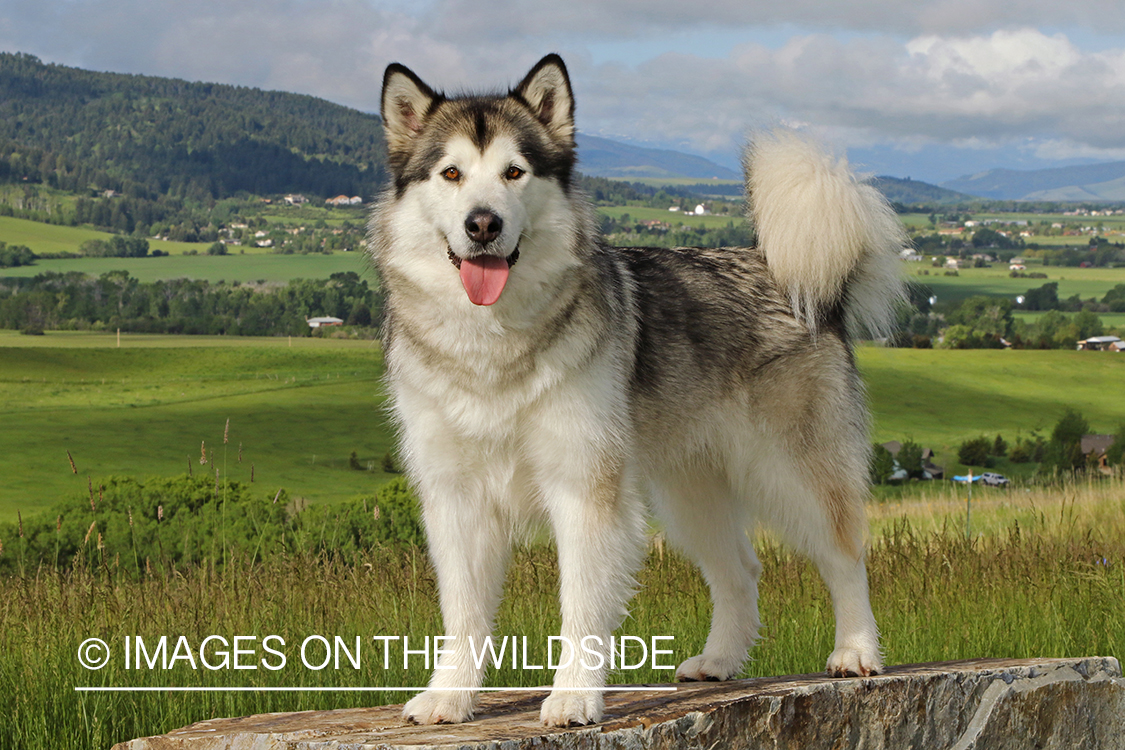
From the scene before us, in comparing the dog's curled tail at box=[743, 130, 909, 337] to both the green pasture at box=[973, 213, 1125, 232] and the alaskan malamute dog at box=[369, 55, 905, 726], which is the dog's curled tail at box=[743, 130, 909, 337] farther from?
the green pasture at box=[973, 213, 1125, 232]

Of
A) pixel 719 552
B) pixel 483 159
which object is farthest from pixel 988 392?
pixel 483 159

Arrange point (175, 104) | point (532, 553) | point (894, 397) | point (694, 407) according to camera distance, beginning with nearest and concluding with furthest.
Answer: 1. point (694, 407)
2. point (532, 553)
3. point (894, 397)
4. point (175, 104)

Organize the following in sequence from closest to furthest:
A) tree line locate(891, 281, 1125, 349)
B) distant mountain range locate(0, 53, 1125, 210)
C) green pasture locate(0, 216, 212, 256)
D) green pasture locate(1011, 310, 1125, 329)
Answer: tree line locate(891, 281, 1125, 349)
green pasture locate(1011, 310, 1125, 329)
green pasture locate(0, 216, 212, 256)
distant mountain range locate(0, 53, 1125, 210)

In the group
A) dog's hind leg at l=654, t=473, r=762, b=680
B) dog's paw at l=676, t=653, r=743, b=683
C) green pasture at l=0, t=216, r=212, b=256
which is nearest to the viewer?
dog's paw at l=676, t=653, r=743, b=683

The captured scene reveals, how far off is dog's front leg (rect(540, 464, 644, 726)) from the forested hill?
77.5m

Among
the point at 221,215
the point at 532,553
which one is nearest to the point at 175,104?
the point at 221,215

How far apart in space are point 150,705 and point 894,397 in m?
31.7

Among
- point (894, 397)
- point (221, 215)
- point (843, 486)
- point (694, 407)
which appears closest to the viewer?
point (694, 407)

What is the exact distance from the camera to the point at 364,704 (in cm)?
489

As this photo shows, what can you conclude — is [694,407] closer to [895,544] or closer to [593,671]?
[593,671]

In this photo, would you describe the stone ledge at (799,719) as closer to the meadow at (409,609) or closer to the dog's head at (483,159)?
the meadow at (409,609)

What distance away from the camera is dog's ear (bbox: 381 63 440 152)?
12.7 ft

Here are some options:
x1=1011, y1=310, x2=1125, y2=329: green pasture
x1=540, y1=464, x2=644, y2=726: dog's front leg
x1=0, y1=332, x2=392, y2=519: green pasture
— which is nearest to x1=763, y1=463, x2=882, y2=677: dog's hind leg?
x1=540, y1=464, x2=644, y2=726: dog's front leg

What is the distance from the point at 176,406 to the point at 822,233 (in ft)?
93.7
